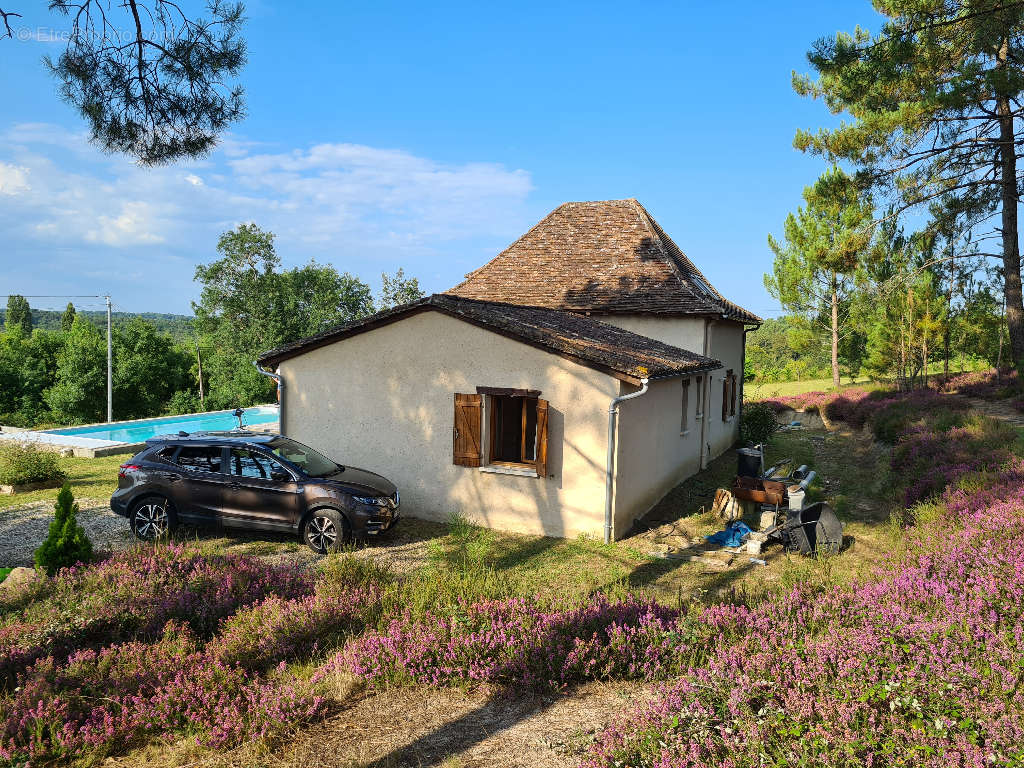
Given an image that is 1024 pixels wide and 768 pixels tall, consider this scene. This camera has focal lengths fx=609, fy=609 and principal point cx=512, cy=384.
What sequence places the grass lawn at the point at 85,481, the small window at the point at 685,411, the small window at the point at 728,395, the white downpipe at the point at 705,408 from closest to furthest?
the grass lawn at the point at 85,481
the small window at the point at 685,411
the white downpipe at the point at 705,408
the small window at the point at 728,395

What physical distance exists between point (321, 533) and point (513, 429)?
640 cm

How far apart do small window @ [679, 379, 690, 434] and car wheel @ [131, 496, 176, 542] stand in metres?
10.4

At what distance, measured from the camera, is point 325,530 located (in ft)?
31.5

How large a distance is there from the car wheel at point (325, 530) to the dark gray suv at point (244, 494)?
0.02 metres

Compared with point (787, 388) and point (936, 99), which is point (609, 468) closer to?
point (936, 99)

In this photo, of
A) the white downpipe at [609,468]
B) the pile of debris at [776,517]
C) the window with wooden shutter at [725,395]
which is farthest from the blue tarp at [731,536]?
the window with wooden shutter at [725,395]

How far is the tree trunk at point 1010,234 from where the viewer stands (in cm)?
1886

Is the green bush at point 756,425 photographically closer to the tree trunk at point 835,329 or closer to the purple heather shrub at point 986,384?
the purple heather shrub at point 986,384

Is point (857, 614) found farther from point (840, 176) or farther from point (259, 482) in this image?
point (840, 176)

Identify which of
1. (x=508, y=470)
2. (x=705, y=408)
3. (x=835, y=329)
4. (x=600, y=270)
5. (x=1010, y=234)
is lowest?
(x=508, y=470)

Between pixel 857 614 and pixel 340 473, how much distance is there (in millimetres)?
7765

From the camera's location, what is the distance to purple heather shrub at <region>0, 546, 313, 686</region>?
5324 millimetres

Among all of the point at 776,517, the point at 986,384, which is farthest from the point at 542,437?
the point at 986,384

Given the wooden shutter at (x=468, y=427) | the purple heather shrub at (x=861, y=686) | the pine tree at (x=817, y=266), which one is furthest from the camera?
the pine tree at (x=817, y=266)
